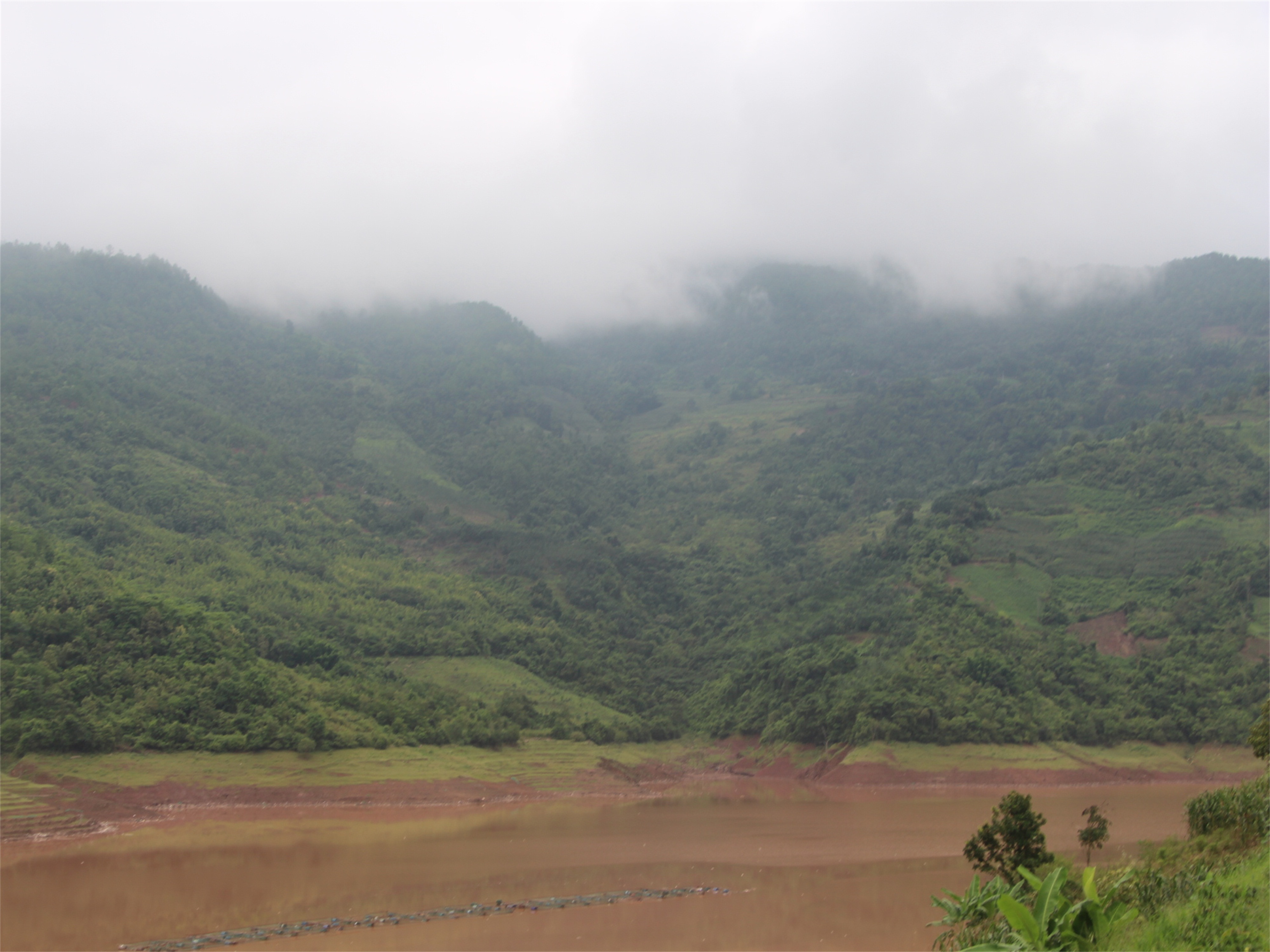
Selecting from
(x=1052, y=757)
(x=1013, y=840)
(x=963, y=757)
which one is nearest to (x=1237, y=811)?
(x=1013, y=840)

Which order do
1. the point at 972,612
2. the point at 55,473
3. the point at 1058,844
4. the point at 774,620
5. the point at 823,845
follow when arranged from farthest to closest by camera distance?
the point at 774,620
the point at 55,473
the point at 972,612
the point at 823,845
the point at 1058,844

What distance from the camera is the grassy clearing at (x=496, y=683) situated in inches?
2945

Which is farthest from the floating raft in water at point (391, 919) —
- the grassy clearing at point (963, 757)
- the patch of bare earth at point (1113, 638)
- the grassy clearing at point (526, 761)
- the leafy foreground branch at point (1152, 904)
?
the patch of bare earth at point (1113, 638)

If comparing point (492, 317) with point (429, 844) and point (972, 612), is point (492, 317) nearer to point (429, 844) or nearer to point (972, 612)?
point (972, 612)

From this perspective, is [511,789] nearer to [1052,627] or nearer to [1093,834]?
[1093,834]

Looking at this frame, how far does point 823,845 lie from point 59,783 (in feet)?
112

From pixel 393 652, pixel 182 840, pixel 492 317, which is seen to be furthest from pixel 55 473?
pixel 492 317

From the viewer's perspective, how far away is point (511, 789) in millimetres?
60656

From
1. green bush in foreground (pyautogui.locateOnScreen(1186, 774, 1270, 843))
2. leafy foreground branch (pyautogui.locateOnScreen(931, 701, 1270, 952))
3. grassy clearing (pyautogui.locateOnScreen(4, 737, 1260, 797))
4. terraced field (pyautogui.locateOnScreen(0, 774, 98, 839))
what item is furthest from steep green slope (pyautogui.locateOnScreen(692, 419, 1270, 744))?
leafy foreground branch (pyautogui.locateOnScreen(931, 701, 1270, 952))

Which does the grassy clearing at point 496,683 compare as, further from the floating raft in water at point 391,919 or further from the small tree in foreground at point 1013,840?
the small tree in foreground at point 1013,840

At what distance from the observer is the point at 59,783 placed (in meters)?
47.2

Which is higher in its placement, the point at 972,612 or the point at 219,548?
the point at 219,548

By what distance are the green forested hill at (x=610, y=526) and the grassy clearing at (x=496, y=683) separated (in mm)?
1763

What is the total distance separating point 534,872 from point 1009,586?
54.6m
